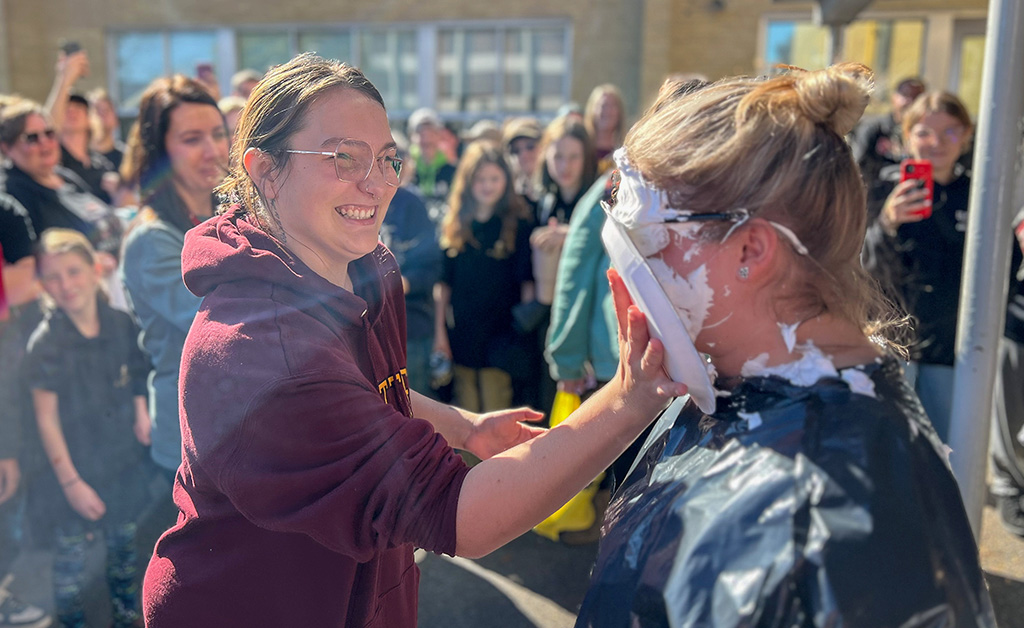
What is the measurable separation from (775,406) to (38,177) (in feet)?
14.1

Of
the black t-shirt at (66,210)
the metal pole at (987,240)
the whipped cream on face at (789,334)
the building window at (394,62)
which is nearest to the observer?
→ the whipped cream on face at (789,334)

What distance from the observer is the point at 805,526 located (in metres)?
1.02

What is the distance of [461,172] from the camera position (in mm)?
4785

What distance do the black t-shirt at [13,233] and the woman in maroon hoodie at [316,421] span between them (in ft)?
8.23

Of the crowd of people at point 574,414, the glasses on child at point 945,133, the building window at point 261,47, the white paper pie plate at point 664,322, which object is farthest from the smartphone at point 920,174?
the building window at point 261,47

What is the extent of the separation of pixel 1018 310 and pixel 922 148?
0.96m

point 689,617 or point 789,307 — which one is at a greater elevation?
point 789,307

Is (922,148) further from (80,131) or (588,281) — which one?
(80,131)

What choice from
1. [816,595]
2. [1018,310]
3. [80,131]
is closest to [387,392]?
[816,595]

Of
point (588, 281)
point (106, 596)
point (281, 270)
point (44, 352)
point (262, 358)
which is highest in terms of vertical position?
point (281, 270)

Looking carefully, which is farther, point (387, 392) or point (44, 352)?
point (44, 352)

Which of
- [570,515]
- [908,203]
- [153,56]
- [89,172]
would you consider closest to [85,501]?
[570,515]

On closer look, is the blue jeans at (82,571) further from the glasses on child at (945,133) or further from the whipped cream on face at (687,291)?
the glasses on child at (945,133)

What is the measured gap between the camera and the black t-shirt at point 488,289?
4.60 m
